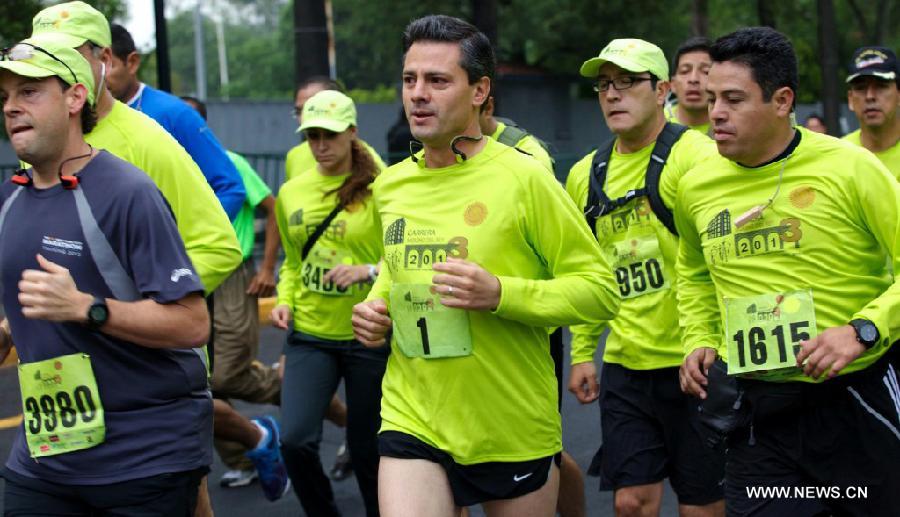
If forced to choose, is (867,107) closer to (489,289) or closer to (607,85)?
(607,85)

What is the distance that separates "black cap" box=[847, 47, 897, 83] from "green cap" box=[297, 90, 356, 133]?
2.67 meters

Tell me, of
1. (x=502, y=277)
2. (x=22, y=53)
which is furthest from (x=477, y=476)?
(x=22, y=53)

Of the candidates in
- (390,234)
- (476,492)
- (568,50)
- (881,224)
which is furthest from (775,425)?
(568,50)

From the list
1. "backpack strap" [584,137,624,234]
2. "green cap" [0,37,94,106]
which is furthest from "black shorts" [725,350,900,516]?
"green cap" [0,37,94,106]

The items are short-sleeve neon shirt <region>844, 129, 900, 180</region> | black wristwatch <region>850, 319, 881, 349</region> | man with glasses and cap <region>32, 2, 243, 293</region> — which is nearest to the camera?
black wristwatch <region>850, 319, 881, 349</region>

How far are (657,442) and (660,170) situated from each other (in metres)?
1.14

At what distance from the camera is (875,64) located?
7.16 metres

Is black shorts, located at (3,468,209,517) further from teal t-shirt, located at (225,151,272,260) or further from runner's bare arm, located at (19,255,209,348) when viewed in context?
teal t-shirt, located at (225,151,272,260)

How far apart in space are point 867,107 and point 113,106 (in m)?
4.02

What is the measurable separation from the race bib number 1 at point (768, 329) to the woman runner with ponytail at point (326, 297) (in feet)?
7.07

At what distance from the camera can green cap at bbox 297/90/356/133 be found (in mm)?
6969

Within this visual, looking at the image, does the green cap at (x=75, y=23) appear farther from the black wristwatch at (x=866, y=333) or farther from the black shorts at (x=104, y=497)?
the black wristwatch at (x=866, y=333)

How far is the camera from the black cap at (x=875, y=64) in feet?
23.4

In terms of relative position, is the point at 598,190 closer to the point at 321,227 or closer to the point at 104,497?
the point at 321,227
